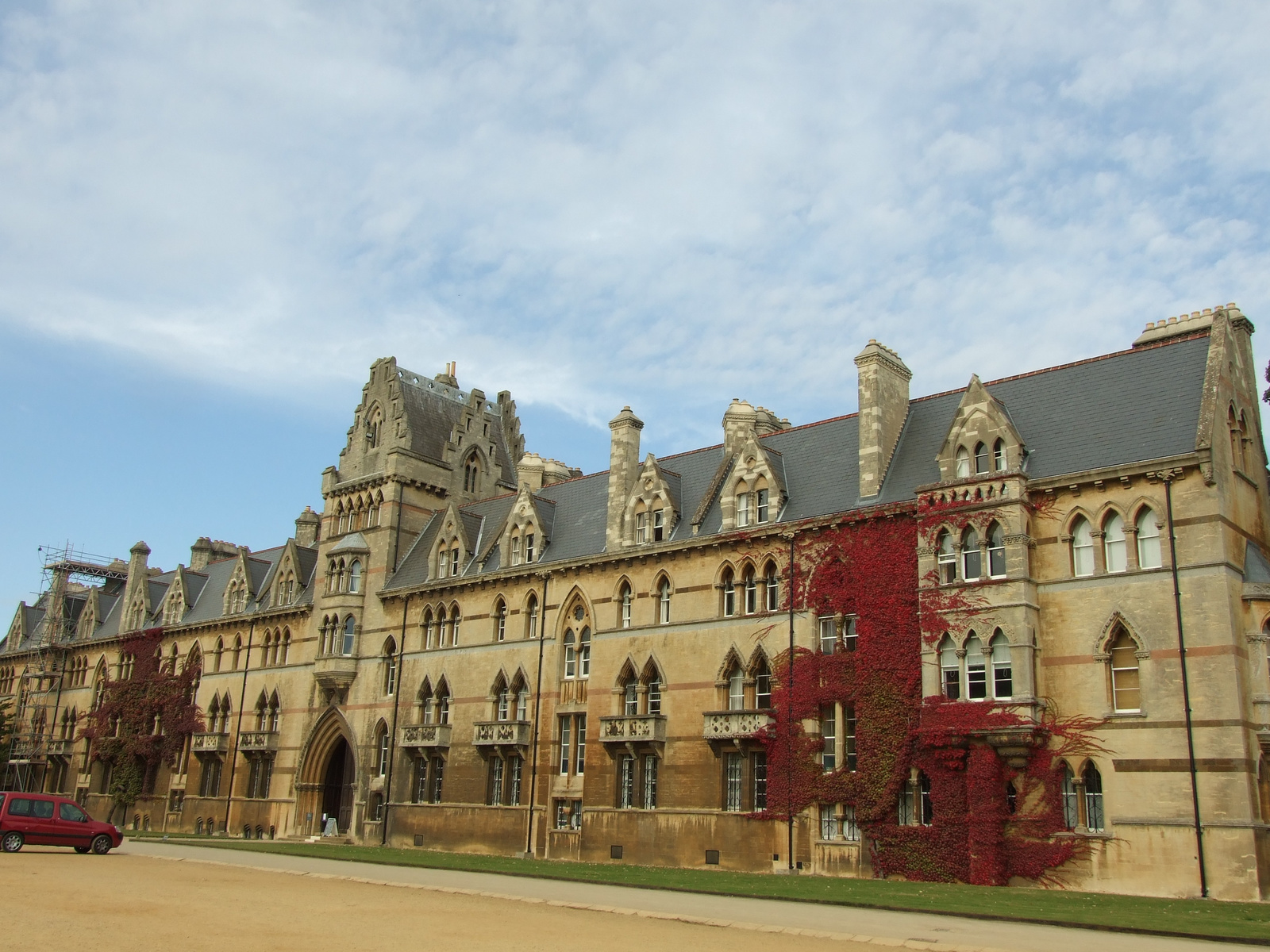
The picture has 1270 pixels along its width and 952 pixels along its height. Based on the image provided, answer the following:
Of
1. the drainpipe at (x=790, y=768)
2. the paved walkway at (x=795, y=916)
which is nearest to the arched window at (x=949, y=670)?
the drainpipe at (x=790, y=768)

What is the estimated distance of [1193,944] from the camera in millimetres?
17891

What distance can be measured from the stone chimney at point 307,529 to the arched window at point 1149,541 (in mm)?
46627

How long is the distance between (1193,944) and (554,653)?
1124 inches

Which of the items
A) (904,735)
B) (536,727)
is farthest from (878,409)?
(536,727)

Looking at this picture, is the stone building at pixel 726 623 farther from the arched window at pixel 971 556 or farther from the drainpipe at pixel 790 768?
the drainpipe at pixel 790 768

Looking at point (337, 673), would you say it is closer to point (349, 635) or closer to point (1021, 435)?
point (349, 635)

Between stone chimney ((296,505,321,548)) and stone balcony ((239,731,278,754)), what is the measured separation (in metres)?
12.4

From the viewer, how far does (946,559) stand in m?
33.0

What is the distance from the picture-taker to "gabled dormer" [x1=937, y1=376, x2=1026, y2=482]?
108 feet

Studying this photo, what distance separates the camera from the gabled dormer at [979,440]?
1296 inches

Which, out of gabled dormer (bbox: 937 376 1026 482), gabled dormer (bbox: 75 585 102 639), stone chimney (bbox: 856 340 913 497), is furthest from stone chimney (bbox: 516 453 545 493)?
gabled dormer (bbox: 75 585 102 639)

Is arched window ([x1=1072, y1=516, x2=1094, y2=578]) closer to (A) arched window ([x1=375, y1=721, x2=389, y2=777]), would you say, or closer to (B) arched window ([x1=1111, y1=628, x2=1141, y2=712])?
(B) arched window ([x1=1111, y1=628, x2=1141, y2=712])

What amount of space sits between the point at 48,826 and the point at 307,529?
33.1 metres

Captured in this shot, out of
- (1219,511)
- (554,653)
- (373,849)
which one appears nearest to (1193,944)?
(1219,511)
